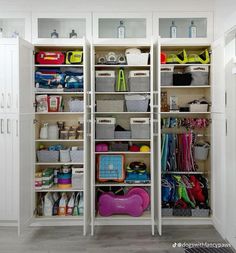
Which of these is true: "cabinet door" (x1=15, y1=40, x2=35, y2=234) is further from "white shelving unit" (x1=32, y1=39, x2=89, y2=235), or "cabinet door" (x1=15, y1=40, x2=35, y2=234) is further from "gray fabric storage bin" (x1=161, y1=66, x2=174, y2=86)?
"gray fabric storage bin" (x1=161, y1=66, x2=174, y2=86)

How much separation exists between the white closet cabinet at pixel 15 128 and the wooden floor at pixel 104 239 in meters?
0.24

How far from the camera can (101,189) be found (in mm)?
4023

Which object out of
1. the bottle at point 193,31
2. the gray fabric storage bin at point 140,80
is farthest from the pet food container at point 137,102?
the bottle at point 193,31

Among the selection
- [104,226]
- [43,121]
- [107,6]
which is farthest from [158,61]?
[104,226]

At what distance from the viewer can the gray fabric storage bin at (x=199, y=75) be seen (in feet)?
12.5

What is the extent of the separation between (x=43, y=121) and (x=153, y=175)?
1.64 m

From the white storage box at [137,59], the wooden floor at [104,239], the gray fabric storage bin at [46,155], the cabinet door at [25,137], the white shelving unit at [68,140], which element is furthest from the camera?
the gray fabric storage bin at [46,155]

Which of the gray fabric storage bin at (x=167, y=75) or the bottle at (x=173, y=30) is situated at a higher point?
the bottle at (x=173, y=30)

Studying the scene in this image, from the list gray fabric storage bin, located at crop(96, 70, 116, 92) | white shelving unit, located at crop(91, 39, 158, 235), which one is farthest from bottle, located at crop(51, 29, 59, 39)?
gray fabric storage bin, located at crop(96, 70, 116, 92)

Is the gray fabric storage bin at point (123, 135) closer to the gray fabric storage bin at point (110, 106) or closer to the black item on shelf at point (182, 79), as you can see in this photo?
the gray fabric storage bin at point (110, 106)

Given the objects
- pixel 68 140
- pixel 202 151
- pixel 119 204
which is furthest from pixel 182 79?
pixel 119 204

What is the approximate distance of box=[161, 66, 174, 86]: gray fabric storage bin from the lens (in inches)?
150

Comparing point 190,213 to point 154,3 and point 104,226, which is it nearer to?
point 104,226

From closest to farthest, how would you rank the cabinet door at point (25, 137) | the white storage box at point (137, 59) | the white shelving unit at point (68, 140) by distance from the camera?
the cabinet door at point (25, 137) → the white shelving unit at point (68, 140) → the white storage box at point (137, 59)
